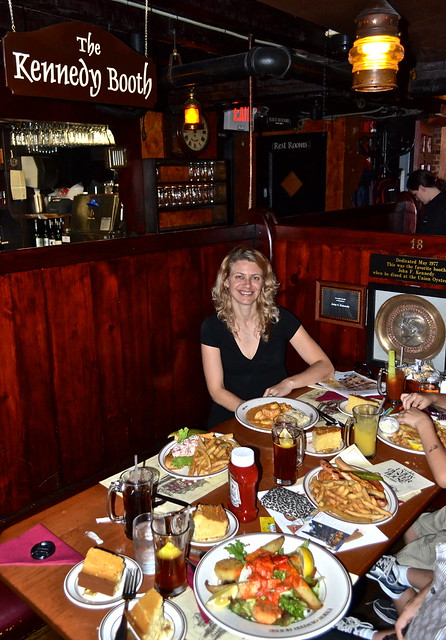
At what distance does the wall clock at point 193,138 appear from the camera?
25.5ft

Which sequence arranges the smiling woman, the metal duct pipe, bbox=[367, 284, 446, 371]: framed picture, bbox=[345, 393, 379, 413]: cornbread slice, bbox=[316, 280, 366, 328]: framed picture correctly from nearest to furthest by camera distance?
1. bbox=[345, 393, 379, 413]: cornbread slice
2. the smiling woman
3. bbox=[367, 284, 446, 371]: framed picture
4. bbox=[316, 280, 366, 328]: framed picture
5. the metal duct pipe

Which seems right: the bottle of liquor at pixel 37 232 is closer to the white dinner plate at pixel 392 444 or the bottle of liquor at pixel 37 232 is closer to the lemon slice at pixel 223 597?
the white dinner plate at pixel 392 444

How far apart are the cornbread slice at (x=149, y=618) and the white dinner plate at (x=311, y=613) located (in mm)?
100

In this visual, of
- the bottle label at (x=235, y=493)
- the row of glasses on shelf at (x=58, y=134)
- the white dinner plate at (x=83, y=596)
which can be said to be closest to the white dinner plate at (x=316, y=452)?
the bottle label at (x=235, y=493)

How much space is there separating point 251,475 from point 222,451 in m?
0.40

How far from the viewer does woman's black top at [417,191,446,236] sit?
17.1 feet

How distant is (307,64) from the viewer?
4008 mm

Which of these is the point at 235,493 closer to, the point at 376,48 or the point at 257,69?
the point at 376,48

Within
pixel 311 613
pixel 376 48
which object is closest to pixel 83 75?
pixel 376 48

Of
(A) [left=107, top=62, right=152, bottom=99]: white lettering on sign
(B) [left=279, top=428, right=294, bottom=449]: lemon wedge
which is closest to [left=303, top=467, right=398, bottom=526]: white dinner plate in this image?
(B) [left=279, top=428, right=294, bottom=449]: lemon wedge

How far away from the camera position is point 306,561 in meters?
1.43

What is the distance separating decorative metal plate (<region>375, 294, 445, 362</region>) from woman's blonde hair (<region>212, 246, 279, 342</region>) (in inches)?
28.8

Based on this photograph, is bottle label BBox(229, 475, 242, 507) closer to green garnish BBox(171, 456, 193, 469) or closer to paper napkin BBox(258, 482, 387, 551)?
paper napkin BBox(258, 482, 387, 551)

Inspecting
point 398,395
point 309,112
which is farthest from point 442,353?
point 309,112
